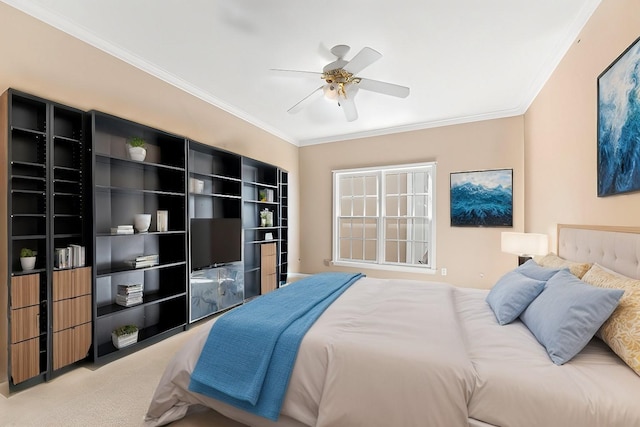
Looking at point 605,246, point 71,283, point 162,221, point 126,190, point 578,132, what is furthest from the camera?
point 162,221

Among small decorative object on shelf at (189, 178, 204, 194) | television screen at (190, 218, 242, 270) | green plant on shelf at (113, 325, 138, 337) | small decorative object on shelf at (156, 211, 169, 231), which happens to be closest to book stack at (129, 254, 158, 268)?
small decorative object on shelf at (156, 211, 169, 231)

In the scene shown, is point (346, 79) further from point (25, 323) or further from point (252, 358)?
point (25, 323)

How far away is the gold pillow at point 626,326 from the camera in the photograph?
1.21 metres

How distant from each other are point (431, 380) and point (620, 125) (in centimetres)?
195

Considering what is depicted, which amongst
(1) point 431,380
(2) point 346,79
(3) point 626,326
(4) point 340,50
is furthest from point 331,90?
(3) point 626,326

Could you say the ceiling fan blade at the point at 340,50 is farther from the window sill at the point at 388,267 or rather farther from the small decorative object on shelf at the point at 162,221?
the window sill at the point at 388,267

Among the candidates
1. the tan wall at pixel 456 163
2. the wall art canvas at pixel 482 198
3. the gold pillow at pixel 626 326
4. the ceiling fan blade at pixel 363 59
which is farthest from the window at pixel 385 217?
the gold pillow at pixel 626 326

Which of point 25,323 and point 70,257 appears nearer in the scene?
point 25,323

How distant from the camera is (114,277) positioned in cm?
275

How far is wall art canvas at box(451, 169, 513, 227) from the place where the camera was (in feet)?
13.9

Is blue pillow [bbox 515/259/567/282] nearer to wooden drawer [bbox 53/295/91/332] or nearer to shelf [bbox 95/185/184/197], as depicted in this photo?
shelf [bbox 95/185/184/197]

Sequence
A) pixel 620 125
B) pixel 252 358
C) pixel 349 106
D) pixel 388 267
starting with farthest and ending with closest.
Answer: pixel 388 267
pixel 349 106
pixel 620 125
pixel 252 358

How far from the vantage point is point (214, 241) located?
11.7 ft

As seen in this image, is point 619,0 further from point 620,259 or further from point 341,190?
point 341,190
